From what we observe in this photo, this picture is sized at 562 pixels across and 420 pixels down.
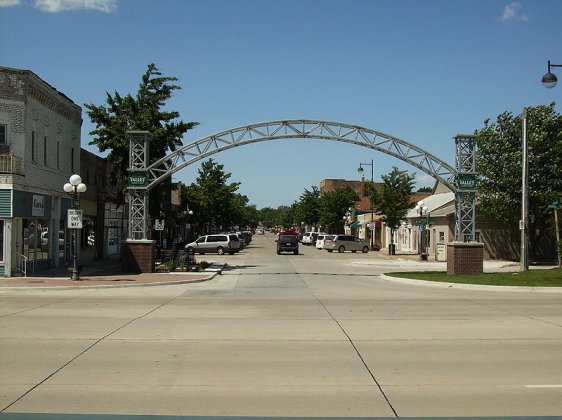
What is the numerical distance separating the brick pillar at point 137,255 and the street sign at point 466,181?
1453 cm

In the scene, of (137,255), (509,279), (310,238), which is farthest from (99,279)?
(310,238)

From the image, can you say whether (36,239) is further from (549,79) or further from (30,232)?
(549,79)

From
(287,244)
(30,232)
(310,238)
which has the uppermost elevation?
(30,232)

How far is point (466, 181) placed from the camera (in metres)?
27.2

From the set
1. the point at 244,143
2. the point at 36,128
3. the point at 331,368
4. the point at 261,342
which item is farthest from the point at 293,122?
the point at 331,368

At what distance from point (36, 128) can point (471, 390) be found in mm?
22952

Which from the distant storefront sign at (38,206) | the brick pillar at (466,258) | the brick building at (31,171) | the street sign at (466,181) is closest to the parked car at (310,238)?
the street sign at (466,181)

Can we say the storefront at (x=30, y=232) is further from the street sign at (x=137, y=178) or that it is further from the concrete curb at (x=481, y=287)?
the concrete curb at (x=481, y=287)

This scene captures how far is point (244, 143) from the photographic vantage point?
2750 centimetres

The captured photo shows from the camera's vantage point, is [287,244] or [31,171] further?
[287,244]

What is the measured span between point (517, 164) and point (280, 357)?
A: 102ft

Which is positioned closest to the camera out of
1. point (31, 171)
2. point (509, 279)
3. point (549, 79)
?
point (549, 79)

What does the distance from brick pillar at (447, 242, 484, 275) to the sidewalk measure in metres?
11.0

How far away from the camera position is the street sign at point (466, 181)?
27.2 meters
